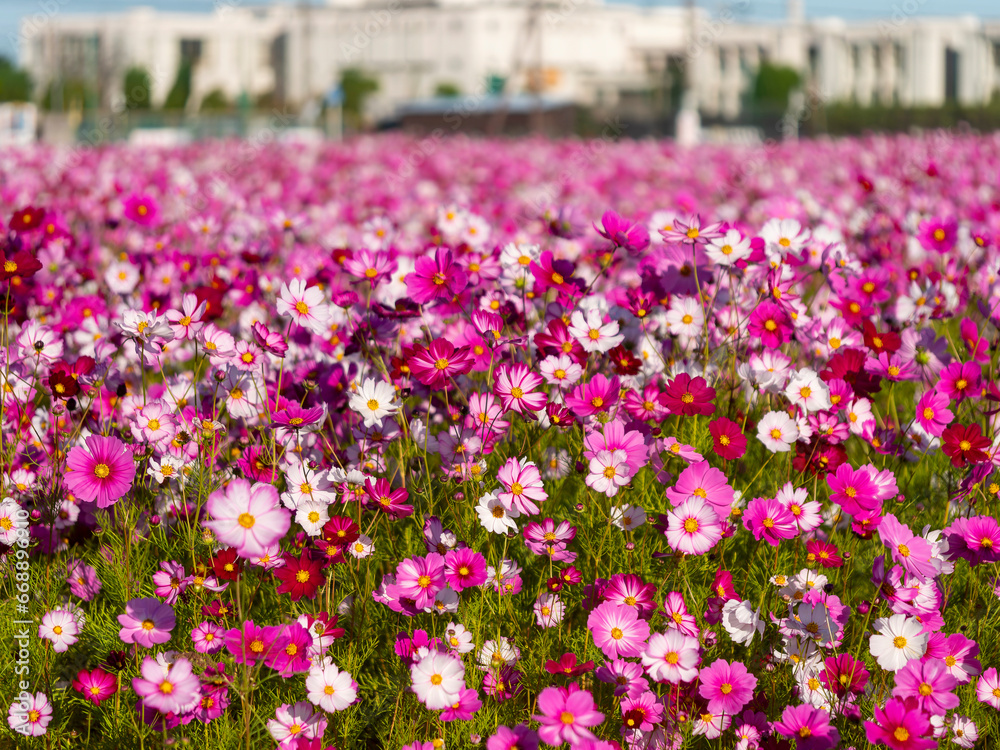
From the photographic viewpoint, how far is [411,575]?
7.01ft

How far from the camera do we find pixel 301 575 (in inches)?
80.5

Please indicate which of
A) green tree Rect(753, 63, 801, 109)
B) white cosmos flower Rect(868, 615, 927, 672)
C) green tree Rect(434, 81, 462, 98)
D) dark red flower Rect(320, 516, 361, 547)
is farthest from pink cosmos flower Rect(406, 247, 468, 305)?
green tree Rect(434, 81, 462, 98)

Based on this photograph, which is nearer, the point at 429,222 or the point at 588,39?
the point at 429,222

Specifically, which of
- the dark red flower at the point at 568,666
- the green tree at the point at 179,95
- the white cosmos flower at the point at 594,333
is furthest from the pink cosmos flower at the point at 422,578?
the green tree at the point at 179,95

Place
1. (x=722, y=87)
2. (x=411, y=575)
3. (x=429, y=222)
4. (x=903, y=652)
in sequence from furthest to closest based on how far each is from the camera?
1. (x=722, y=87)
2. (x=429, y=222)
3. (x=411, y=575)
4. (x=903, y=652)

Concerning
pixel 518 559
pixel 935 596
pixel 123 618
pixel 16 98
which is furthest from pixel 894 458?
pixel 16 98

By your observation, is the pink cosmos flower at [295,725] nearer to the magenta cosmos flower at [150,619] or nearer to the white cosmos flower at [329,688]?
the white cosmos flower at [329,688]

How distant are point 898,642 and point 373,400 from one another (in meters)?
1.19

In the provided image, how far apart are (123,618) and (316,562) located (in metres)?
0.38

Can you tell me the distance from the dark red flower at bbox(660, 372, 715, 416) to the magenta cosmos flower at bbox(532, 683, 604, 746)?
702mm

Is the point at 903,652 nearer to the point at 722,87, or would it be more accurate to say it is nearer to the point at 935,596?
the point at 935,596

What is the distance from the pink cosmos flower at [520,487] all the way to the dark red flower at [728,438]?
39cm

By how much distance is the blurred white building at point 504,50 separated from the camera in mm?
111938

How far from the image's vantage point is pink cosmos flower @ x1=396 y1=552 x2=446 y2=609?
2.12 m
